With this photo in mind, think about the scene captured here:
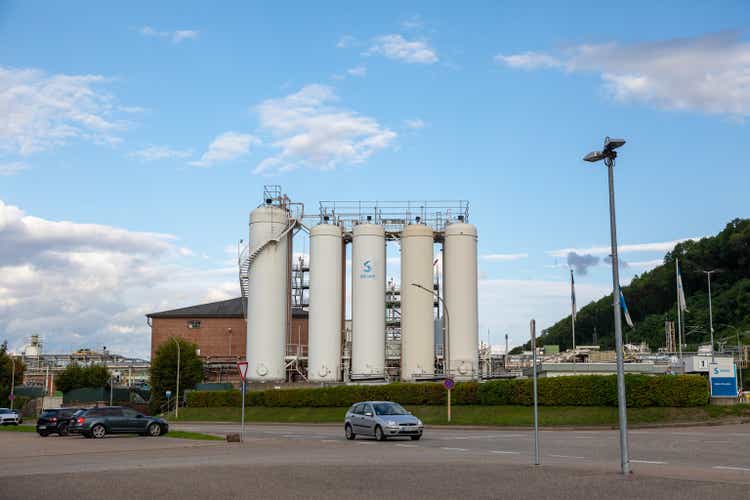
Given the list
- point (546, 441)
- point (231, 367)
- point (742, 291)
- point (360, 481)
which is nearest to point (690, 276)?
point (742, 291)

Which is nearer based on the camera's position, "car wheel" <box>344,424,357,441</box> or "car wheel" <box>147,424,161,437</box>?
"car wheel" <box>344,424,357,441</box>

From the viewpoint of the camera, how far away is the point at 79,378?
357ft

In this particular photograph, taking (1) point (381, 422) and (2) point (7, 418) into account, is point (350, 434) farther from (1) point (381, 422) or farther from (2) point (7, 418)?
(2) point (7, 418)

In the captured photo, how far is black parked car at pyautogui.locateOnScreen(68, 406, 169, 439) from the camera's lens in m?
36.8

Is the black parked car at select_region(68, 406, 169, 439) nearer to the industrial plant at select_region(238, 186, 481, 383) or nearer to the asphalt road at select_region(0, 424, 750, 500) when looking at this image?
the asphalt road at select_region(0, 424, 750, 500)

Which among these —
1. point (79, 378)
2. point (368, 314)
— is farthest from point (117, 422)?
point (79, 378)

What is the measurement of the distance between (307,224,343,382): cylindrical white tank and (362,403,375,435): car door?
116 ft

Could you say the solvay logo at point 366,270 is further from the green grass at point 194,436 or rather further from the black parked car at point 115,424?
the green grass at point 194,436

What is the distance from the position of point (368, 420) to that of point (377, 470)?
43.9 feet

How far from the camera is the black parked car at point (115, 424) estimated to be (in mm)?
36844

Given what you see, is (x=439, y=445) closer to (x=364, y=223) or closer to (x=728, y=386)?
(x=728, y=386)

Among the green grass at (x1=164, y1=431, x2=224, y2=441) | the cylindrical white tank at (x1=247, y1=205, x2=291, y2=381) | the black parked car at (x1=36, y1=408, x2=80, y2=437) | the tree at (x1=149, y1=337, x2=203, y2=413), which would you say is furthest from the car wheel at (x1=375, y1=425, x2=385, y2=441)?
the tree at (x1=149, y1=337, x2=203, y2=413)

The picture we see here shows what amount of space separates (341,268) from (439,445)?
41026 mm

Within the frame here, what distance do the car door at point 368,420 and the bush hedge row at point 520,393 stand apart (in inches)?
701
